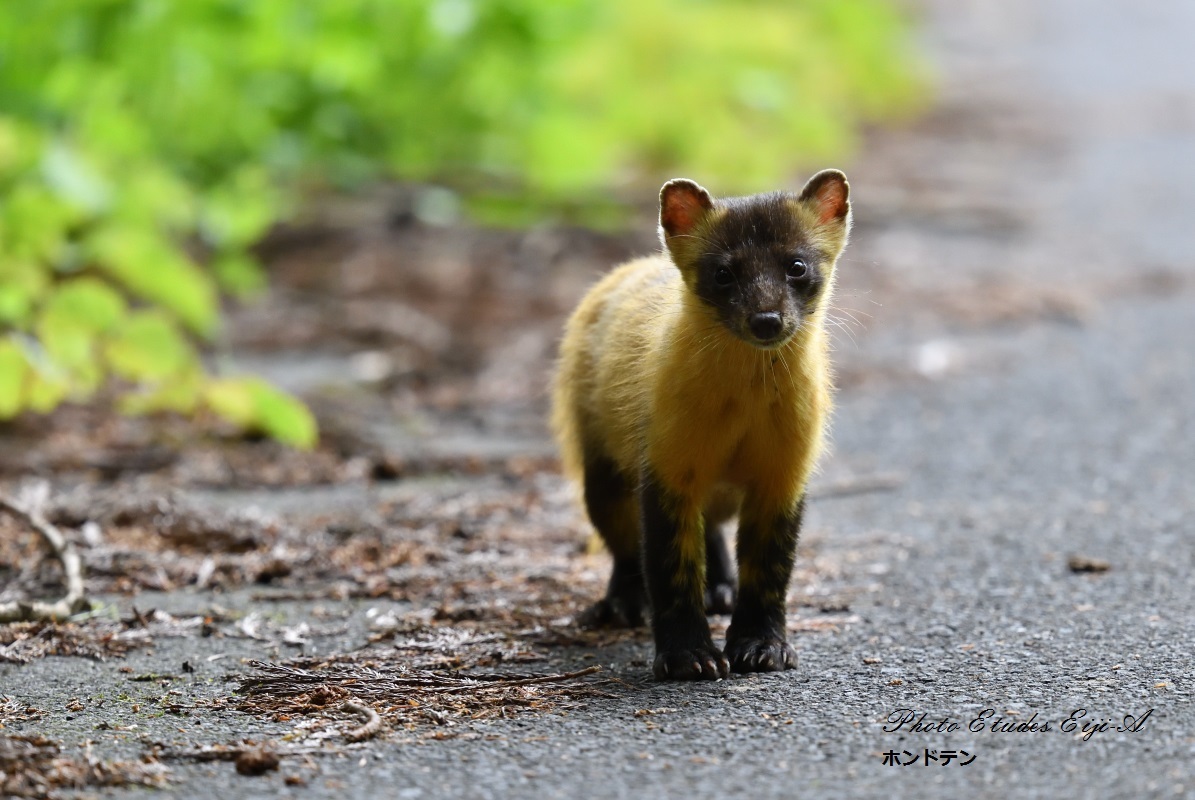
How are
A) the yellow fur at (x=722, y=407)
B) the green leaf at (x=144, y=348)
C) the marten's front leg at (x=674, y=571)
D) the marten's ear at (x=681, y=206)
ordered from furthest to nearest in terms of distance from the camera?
1. the green leaf at (x=144, y=348)
2. the marten's ear at (x=681, y=206)
3. the yellow fur at (x=722, y=407)
4. the marten's front leg at (x=674, y=571)

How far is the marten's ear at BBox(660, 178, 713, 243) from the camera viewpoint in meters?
4.95

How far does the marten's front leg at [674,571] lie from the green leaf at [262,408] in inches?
104

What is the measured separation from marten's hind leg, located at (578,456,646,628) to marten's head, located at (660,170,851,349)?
905 mm

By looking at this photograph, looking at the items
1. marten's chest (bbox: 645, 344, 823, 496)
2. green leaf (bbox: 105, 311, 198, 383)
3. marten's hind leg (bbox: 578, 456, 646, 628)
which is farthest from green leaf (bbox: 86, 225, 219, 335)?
marten's chest (bbox: 645, 344, 823, 496)

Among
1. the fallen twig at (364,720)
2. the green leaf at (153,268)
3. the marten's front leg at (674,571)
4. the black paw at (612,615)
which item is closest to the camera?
the fallen twig at (364,720)

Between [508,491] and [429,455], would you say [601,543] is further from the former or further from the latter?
[429,455]

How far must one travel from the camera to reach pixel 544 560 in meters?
6.04

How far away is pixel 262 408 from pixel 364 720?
10.7ft

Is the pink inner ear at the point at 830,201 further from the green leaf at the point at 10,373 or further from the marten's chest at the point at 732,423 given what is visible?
the green leaf at the point at 10,373

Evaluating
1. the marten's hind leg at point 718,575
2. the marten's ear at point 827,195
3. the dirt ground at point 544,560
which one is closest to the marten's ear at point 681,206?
the marten's ear at point 827,195

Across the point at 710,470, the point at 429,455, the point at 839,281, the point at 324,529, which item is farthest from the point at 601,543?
the point at 839,281

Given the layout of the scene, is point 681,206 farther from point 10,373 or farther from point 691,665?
point 10,373

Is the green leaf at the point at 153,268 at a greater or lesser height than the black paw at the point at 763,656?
greater

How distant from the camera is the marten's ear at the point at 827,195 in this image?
197 inches
